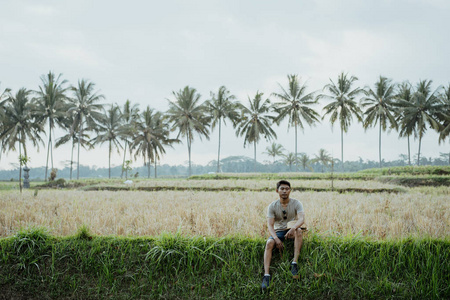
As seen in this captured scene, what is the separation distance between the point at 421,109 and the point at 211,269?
3514 cm

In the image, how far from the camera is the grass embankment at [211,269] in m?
3.56

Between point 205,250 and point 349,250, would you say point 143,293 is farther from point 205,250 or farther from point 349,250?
point 349,250

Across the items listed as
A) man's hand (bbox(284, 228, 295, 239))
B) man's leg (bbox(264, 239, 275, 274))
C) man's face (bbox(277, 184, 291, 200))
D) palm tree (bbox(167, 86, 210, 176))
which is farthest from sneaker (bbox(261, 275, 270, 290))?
palm tree (bbox(167, 86, 210, 176))

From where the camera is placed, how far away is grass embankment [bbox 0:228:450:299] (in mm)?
3559

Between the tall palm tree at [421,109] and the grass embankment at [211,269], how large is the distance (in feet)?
103

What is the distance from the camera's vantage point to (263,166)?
7712 centimetres

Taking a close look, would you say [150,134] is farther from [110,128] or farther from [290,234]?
[290,234]

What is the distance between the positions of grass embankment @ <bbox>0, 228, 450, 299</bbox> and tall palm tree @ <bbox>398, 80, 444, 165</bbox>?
103ft

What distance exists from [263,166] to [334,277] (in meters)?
74.1

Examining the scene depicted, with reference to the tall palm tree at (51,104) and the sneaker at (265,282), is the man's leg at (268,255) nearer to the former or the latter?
the sneaker at (265,282)

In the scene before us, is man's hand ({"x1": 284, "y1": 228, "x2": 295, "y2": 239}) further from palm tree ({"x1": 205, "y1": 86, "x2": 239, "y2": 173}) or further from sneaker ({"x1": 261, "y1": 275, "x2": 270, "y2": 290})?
palm tree ({"x1": 205, "y1": 86, "x2": 239, "y2": 173})

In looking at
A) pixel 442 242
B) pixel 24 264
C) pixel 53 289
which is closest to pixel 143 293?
pixel 53 289

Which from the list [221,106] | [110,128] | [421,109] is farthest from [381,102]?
[110,128]

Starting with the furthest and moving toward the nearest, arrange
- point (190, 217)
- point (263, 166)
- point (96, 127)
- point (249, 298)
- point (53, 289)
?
point (263, 166) → point (96, 127) → point (190, 217) → point (53, 289) → point (249, 298)
